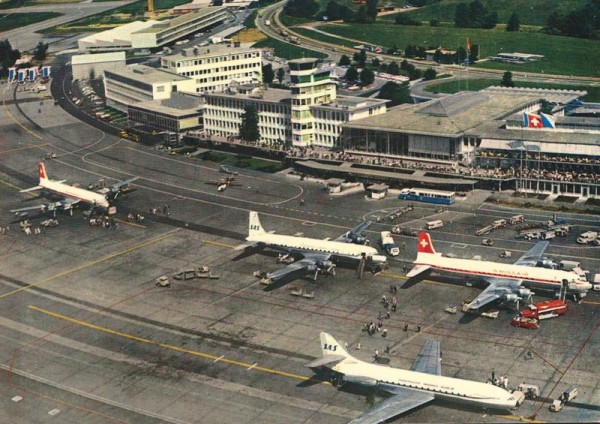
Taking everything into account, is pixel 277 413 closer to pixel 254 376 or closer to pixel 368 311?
pixel 254 376

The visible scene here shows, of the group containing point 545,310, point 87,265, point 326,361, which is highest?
point 326,361

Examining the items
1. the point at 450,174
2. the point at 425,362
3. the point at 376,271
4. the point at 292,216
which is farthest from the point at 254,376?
the point at 450,174

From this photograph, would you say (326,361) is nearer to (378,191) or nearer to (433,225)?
(433,225)

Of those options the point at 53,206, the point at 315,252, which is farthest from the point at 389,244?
the point at 53,206

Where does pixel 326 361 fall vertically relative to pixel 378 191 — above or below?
above

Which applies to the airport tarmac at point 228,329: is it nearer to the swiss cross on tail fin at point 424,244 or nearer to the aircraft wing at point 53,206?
the swiss cross on tail fin at point 424,244

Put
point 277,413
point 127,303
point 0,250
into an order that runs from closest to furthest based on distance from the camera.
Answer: point 277,413 → point 127,303 → point 0,250

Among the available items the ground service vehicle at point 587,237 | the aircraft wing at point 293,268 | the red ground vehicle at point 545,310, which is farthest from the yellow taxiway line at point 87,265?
the ground service vehicle at point 587,237
